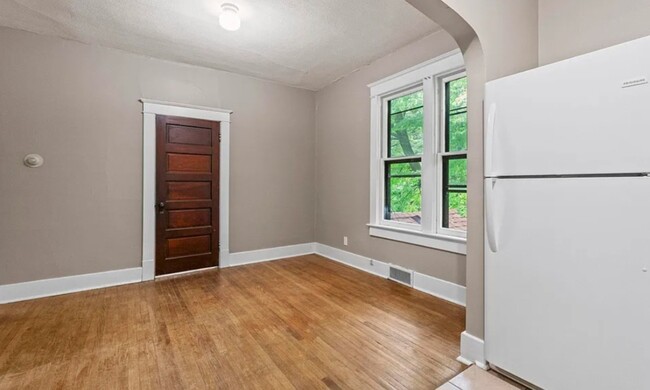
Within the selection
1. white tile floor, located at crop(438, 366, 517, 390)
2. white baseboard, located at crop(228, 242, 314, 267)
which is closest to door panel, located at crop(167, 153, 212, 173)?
white baseboard, located at crop(228, 242, 314, 267)

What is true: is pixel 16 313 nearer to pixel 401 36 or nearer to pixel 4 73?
pixel 4 73

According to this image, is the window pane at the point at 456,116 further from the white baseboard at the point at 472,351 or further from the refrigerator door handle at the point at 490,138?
the white baseboard at the point at 472,351

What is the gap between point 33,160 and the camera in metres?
3.12

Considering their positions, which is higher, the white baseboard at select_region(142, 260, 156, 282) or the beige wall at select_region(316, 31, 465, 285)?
the beige wall at select_region(316, 31, 465, 285)

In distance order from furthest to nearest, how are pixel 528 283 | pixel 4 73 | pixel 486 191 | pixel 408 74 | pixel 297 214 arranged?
1. pixel 297 214
2. pixel 408 74
3. pixel 4 73
4. pixel 486 191
5. pixel 528 283

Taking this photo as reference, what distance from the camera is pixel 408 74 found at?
339cm

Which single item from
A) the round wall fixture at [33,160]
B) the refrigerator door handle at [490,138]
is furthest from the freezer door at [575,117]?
the round wall fixture at [33,160]

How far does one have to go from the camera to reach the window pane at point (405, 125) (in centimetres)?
344

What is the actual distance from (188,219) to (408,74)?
3341 millimetres

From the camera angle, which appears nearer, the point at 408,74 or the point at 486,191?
the point at 486,191

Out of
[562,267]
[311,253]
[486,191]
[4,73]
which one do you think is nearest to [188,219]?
[311,253]

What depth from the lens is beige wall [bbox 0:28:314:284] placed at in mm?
3076

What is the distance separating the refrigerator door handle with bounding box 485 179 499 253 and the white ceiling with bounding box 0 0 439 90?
6.13 ft

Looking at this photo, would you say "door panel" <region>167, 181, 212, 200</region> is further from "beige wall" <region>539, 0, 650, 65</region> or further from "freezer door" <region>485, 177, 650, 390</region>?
"beige wall" <region>539, 0, 650, 65</region>
